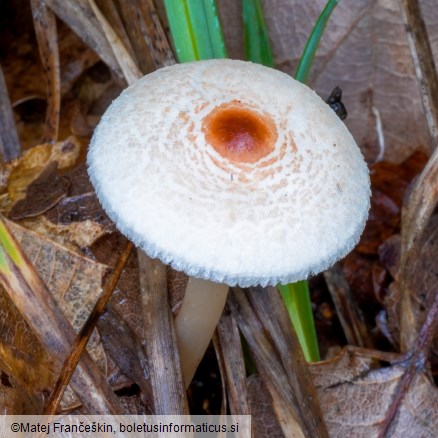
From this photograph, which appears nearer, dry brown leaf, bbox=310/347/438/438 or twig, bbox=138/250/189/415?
twig, bbox=138/250/189/415

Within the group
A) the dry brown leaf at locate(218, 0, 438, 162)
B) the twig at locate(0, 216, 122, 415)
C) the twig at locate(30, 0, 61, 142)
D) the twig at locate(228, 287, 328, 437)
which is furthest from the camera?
the dry brown leaf at locate(218, 0, 438, 162)

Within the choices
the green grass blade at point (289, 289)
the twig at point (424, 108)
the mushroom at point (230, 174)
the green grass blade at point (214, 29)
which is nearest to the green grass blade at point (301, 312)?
the green grass blade at point (289, 289)

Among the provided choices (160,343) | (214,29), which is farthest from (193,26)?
(160,343)

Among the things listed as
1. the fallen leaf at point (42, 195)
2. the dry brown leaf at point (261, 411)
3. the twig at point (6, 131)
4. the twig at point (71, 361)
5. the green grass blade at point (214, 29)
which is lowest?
the dry brown leaf at point (261, 411)

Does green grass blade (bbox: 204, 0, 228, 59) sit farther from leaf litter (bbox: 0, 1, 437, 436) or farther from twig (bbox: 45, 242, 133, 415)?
twig (bbox: 45, 242, 133, 415)

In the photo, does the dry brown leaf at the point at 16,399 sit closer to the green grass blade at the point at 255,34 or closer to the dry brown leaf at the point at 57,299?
the dry brown leaf at the point at 57,299

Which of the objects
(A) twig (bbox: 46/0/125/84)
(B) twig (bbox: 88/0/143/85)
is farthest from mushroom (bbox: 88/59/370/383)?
(A) twig (bbox: 46/0/125/84)


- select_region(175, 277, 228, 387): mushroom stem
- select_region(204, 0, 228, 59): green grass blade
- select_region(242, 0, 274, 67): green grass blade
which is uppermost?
select_region(204, 0, 228, 59): green grass blade

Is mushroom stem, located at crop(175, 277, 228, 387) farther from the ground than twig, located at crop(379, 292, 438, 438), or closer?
farther from the ground
